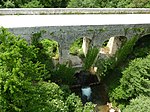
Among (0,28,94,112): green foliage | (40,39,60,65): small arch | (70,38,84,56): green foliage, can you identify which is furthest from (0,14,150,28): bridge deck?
(0,28,94,112): green foliage

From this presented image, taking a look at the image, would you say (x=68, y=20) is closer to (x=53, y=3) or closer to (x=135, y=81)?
(x=135, y=81)

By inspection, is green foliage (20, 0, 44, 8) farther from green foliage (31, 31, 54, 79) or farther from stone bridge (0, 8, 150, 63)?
green foliage (31, 31, 54, 79)

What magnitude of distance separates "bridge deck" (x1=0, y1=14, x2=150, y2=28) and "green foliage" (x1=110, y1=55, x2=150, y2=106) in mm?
3664

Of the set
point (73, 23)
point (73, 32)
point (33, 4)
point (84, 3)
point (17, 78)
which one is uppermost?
point (84, 3)

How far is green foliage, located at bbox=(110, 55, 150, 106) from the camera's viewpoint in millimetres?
20172

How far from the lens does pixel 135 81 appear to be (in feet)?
66.3

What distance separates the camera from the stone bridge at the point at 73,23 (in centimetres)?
2073

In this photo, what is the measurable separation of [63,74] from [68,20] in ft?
13.3

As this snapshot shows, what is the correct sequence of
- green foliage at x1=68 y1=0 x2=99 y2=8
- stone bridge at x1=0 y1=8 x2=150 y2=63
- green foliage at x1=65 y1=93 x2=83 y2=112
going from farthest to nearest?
green foliage at x1=68 y1=0 x2=99 y2=8 → stone bridge at x1=0 y1=8 x2=150 y2=63 → green foliage at x1=65 y1=93 x2=83 y2=112

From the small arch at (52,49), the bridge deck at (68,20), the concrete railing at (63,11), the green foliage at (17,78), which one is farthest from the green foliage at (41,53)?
the green foliage at (17,78)

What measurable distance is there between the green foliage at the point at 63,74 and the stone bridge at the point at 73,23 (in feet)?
5.19

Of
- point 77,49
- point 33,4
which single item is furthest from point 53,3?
point 77,49

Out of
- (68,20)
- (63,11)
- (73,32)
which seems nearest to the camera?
(73,32)

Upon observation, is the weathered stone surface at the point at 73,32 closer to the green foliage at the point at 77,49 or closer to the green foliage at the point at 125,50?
the green foliage at the point at 125,50
